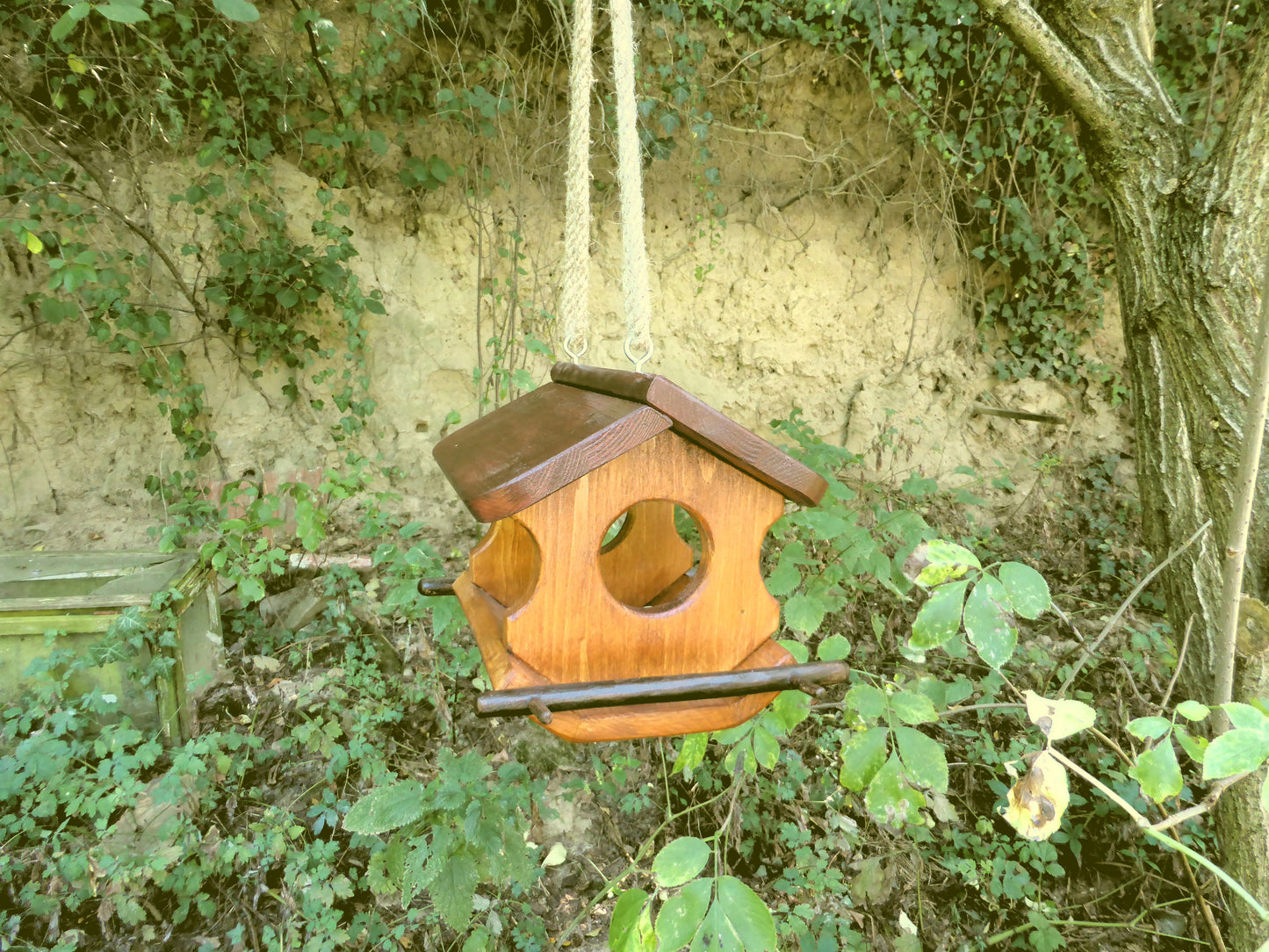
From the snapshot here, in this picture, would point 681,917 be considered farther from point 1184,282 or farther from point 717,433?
point 1184,282

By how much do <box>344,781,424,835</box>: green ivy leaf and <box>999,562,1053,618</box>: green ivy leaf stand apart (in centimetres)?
142

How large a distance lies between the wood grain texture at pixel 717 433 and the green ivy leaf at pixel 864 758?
46cm

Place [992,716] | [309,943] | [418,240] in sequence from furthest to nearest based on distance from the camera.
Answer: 1. [418,240]
2. [992,716]
3. [309,943]

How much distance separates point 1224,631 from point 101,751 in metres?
3.16

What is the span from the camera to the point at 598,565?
42.9 inches

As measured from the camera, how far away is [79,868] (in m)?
1.96

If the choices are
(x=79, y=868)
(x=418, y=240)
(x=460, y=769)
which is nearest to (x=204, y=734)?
(x=79, y=868)

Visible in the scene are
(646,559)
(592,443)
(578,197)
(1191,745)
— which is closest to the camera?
(592,443)

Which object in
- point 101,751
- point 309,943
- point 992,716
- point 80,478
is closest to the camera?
point 309,943

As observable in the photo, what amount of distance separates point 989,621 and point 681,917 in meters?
0.73

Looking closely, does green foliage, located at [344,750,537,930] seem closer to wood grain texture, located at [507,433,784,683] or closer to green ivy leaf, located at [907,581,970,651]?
wood grain texture, located at [507,433,784,683]

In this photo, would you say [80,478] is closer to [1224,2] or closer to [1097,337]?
[1097,337]

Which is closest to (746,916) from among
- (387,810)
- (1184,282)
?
(387,810)

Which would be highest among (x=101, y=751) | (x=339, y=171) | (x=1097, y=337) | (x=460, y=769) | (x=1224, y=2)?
(x=1224, y=2)
